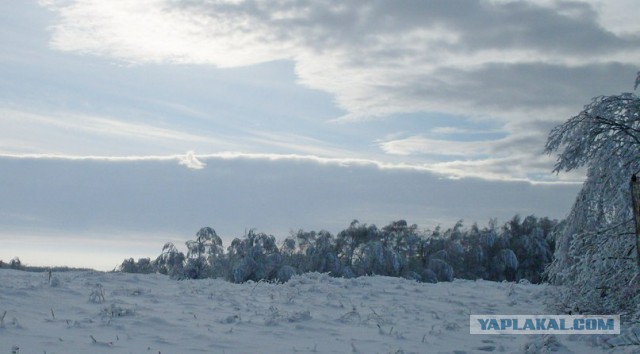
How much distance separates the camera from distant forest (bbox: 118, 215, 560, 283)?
42.5 meters

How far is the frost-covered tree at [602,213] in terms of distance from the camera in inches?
388

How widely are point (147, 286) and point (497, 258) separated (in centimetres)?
3626

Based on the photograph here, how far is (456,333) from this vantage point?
38.2 ft

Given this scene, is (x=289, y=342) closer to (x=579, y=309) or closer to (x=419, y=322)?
(x=419, y=322)

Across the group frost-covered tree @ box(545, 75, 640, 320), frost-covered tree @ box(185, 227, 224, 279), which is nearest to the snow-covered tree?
frost-covered tree @ box(185, 227, 224, 279)

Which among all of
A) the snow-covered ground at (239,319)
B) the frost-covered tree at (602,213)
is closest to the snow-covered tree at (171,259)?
the snow-covered ground at (239,319)

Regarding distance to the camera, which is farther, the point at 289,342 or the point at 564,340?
the point at 564,340

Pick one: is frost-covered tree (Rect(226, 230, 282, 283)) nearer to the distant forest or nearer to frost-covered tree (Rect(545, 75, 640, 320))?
the distant forest

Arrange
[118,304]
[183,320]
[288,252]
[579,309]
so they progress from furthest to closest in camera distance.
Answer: [288,252] → [118,304] → [183,320] → [579,309]

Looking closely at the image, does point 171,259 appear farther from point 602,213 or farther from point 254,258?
point 602,213

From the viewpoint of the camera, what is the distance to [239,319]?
38.0 feet

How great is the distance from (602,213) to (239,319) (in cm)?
649

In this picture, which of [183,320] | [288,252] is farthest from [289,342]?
[288,252]
